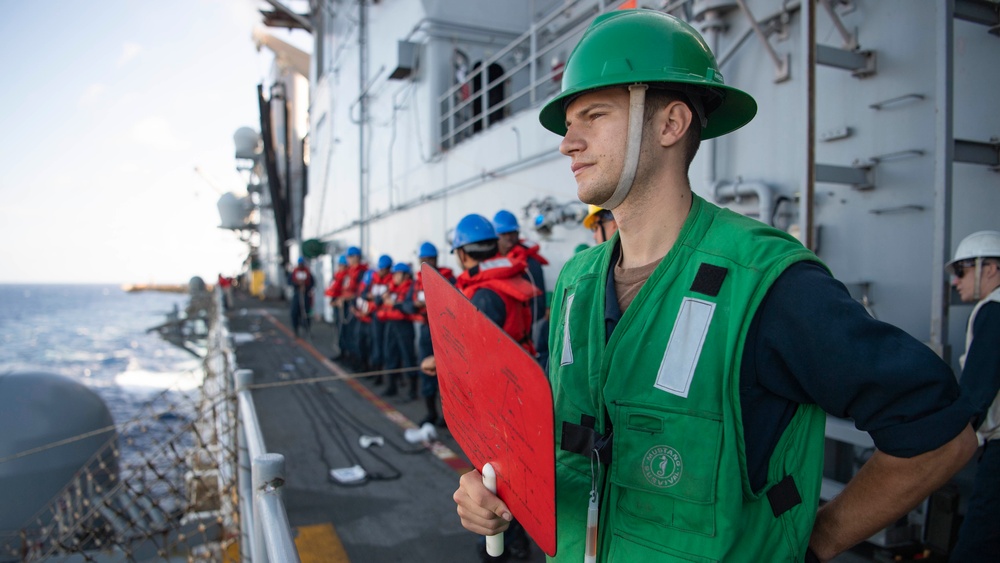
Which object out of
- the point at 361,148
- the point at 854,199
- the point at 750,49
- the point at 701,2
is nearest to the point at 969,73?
the point at 854,199

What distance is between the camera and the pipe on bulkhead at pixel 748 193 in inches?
156

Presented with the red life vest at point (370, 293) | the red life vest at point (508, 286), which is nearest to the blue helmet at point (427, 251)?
the red life vest at point (370, 293)

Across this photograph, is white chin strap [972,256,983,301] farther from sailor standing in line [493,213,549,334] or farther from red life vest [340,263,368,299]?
red life vest [340,263,368,299]

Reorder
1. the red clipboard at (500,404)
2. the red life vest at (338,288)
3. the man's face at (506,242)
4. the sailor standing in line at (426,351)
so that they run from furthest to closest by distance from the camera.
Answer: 1. the red life vest at (338,288)
2. the sailor standing in line at (426,351)
3. the man's face at (506,242)
4. the red clipboard at (500,404)

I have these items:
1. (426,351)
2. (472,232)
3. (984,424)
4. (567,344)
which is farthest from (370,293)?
(567,344)

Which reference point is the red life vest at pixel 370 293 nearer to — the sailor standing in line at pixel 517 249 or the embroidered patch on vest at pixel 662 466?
the sailor standing in line at pixel 517 249

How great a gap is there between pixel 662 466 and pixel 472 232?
3422 millimetres

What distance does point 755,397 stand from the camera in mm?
1062

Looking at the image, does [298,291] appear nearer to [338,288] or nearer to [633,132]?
[338,288]

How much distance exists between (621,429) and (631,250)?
43cm

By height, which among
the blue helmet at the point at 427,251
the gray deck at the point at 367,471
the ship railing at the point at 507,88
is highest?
the ship railing at the point at 507,88

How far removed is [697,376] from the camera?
105cm

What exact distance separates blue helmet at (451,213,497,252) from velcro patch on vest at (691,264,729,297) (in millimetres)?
3269

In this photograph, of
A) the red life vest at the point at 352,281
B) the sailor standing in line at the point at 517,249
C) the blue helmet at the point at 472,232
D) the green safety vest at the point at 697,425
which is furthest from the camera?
the red life vest at the point at 352,281
